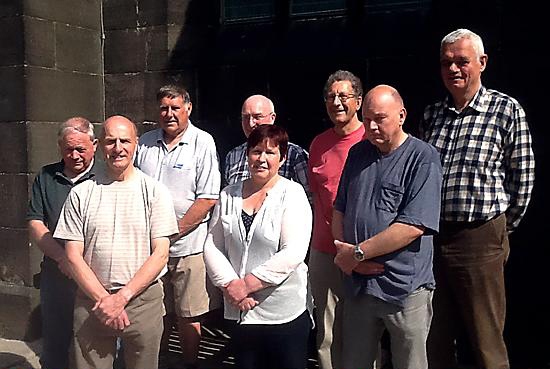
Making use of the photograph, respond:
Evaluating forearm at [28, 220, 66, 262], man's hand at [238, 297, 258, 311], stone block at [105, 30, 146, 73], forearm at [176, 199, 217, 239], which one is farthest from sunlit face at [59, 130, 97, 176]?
stone block at [105, 30, 146, 73]

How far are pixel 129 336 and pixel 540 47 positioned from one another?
3333mm

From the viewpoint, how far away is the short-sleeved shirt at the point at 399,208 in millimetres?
2840

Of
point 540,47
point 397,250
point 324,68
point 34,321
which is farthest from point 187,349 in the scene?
point 540,47

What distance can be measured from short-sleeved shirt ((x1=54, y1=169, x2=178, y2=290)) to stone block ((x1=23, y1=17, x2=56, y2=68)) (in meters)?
2.47

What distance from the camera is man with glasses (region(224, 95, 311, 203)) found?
3.81 metres

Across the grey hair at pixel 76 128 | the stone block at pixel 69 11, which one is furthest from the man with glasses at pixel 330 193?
the stone block at pixel 69 11

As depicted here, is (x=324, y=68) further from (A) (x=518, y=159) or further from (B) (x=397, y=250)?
(B) (x=397, y=250)

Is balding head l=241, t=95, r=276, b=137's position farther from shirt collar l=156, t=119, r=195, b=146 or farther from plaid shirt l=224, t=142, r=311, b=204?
shirt collar l=156, t=119, r=195, b=146

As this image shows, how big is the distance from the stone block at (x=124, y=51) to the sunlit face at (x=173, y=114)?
1.69 meters

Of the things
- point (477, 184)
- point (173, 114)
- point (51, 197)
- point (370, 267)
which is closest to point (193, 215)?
point (173, 114)

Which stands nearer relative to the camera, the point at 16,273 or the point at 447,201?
the point at 447,201

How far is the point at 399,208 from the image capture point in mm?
2889

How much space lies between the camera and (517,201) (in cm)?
328

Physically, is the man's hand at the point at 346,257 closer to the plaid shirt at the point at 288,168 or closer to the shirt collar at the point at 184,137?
the plaid shirt at the point at 288,168
